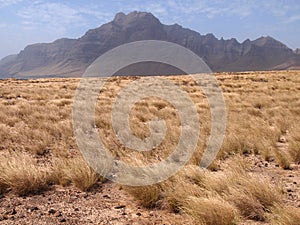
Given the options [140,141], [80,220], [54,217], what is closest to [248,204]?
[80,220]

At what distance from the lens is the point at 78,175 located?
4781mm

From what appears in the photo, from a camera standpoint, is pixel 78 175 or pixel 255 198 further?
pixel 78 175

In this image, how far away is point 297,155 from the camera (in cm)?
602

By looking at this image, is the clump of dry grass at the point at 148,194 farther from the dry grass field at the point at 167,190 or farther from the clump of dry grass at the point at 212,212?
the clump of dry grass at the point at 212,212

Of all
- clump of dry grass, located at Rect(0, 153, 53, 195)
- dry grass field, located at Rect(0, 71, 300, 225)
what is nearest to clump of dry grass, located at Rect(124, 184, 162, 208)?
dry grass field, located at Rect(0, 71, 300, 225)

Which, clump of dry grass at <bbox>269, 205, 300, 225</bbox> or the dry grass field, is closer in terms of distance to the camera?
clump of dry grass at <bbox>269, 205, 300, 225</bbox>

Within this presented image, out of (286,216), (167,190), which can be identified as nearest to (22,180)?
(167,190)

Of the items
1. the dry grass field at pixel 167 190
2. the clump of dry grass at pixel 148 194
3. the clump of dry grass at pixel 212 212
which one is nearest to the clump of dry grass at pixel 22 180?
the dry grass field at pixel 167 190

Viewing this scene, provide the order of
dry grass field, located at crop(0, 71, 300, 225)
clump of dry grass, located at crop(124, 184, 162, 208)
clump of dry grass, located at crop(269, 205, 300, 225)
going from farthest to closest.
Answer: clump of dry grass, located at crop(124, 184, 162, 208) → dry grass field, located at crop(0, 71, 300, 225) → clump of dry grass, located at crop(269, 205, 300, 225)

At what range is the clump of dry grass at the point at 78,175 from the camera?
4.69 metres

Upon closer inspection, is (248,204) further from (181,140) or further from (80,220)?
(181,140)

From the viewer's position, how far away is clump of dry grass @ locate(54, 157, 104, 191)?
4.69m

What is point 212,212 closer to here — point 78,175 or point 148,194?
point 148,194

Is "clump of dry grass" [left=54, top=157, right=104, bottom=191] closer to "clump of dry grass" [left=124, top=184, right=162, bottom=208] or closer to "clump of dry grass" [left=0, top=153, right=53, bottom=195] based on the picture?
"clump of dry grass" [left=0, top=153, right=53, bottom=195]
